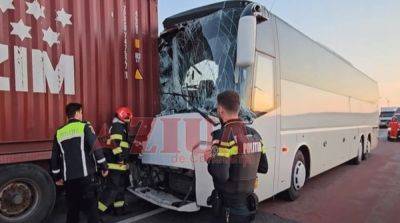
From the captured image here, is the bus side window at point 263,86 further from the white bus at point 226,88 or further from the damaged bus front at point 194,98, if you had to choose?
the damaged bus front at point 194,98

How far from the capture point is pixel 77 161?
14.7ft

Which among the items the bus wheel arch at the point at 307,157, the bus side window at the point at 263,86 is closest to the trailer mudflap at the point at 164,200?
the bus side window at the point at 263,86

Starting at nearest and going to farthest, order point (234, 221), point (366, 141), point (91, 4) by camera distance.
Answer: point (234, 221)
point (91, 4)
point (366, 141)

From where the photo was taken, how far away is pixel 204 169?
4852 mm

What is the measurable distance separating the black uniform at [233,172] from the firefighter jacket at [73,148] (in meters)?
2.06

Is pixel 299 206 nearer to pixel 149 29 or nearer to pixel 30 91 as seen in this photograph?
pixel 149 29

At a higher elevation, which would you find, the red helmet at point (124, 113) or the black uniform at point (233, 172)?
the red helmet at point (124, 113)

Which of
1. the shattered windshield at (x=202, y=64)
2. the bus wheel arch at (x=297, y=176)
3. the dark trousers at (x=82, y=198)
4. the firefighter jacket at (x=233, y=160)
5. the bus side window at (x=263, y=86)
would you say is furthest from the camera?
the bus wheel arch at (x=297, y=176)

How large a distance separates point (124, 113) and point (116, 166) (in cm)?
79

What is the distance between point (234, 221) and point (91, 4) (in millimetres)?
4059

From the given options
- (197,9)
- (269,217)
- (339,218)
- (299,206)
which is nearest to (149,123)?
(197,9)

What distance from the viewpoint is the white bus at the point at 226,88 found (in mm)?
5027

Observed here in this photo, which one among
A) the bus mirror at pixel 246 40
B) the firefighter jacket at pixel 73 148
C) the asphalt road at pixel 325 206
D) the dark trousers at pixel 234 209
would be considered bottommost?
the asphalt road at pixel 325 206

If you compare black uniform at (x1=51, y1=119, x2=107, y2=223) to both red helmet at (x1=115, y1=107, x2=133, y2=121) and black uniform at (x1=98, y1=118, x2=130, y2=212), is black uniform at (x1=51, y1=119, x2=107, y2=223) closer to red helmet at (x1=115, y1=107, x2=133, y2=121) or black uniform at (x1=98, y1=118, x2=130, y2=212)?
black uniform at (x1=98, y1=118, x2=130, y2=212)
